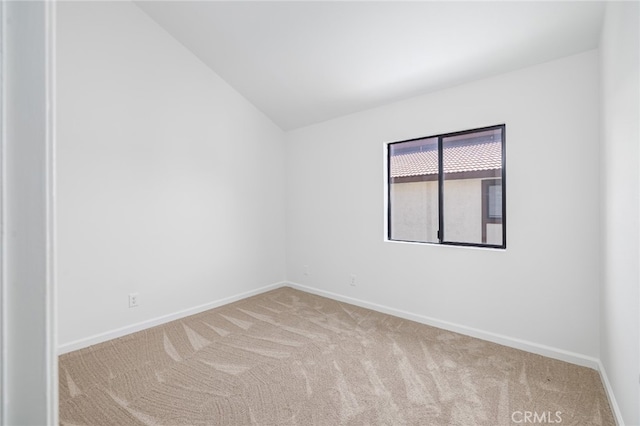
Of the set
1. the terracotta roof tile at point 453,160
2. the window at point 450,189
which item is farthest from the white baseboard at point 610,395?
Answer: the terracotta roof tile at point 453,160

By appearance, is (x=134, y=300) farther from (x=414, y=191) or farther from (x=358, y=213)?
(x=414, y=191)

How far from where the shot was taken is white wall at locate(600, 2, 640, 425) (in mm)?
1407

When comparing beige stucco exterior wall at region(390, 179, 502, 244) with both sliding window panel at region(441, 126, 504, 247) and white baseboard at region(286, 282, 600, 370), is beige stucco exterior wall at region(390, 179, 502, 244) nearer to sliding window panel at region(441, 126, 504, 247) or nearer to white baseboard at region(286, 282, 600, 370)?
sliding window panel at region(441, 126, 504, 247)

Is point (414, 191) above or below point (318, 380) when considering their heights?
above

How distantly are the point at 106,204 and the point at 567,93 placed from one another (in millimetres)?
3931

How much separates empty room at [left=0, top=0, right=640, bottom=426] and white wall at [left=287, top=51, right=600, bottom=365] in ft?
0.05

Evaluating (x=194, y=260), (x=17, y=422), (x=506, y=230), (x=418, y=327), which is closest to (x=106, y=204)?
(x=194, y=260)

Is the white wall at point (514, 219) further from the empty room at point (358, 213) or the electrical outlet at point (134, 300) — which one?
the electrical outlet at point (134, 300)

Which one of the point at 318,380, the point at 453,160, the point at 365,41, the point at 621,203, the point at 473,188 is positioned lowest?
the point at 318,380

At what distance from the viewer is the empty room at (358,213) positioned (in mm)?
1890

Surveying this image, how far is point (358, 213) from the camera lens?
364 centimetres

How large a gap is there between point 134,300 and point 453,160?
3.41m

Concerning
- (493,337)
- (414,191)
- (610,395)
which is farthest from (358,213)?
(610,395)

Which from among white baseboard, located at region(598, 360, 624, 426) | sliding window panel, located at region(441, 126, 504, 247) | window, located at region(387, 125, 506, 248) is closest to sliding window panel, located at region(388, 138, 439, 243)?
window, located at region(387, 125, 506, 248)
